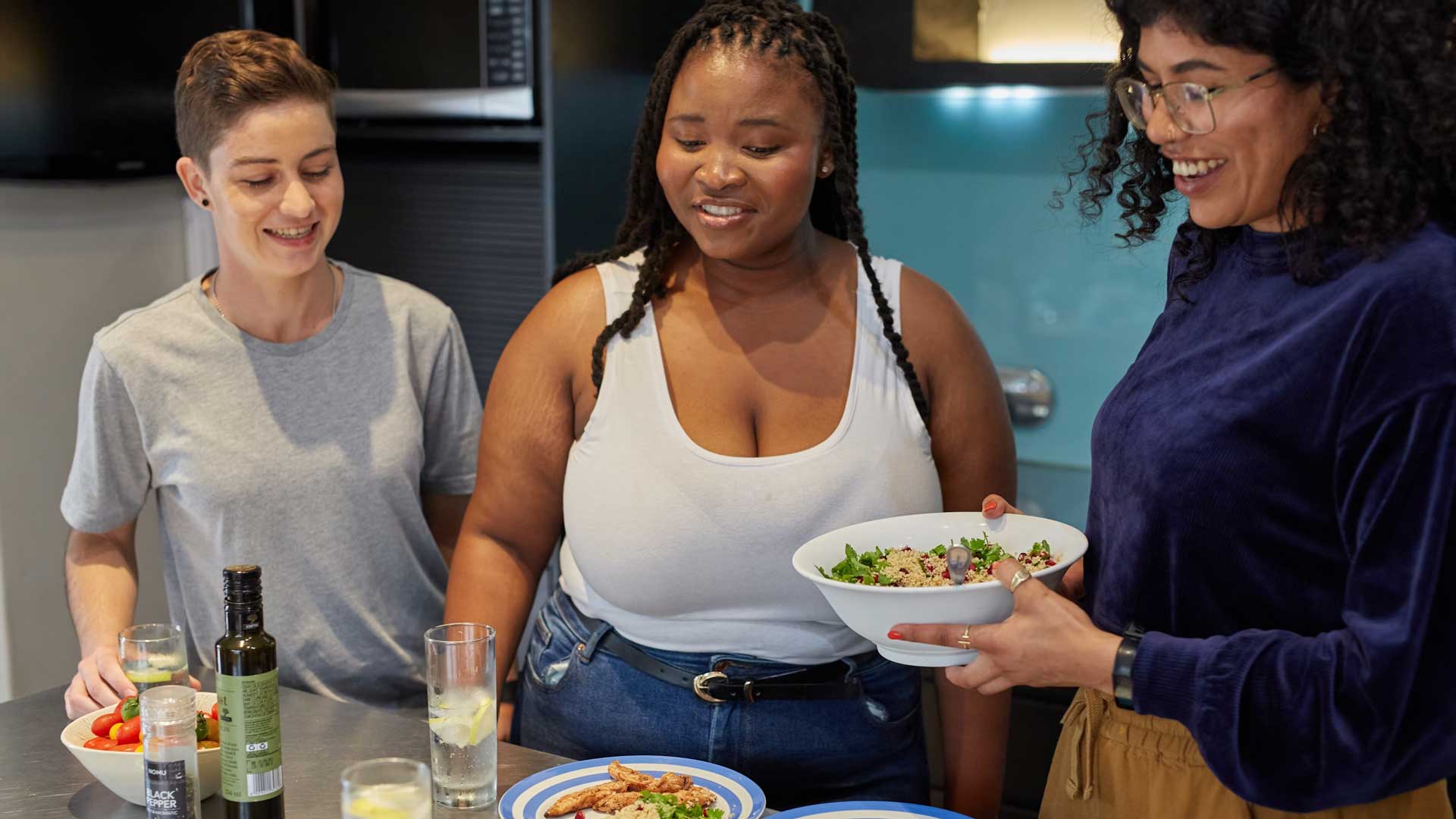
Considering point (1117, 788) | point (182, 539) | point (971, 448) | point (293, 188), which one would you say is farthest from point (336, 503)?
point (1117, 788)

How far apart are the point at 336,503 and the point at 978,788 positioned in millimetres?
919

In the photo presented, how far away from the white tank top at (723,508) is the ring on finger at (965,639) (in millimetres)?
334

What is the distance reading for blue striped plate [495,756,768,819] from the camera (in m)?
1.33

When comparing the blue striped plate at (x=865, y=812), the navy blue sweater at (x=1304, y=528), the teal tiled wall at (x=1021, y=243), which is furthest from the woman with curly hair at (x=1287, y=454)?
the teal tiled wall at (x=1021, y=243)

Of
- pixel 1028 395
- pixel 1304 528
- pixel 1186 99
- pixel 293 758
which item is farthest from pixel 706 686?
pixel 1028 395

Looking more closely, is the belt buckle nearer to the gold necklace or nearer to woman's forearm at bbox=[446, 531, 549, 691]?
woman's forearm at bbox=[446, 531, 549, 691]

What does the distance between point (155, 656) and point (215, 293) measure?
614 millimetres

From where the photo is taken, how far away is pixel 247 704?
49.2 inches

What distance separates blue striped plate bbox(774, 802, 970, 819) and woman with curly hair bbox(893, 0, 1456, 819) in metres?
0.15

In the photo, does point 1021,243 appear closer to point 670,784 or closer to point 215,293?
point 215,293

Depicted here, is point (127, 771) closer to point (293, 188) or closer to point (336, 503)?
point (336, 503)

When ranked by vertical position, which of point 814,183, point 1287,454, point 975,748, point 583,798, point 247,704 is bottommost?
point 975,748

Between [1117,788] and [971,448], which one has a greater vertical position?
[971,448]

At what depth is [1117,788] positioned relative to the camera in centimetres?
133
